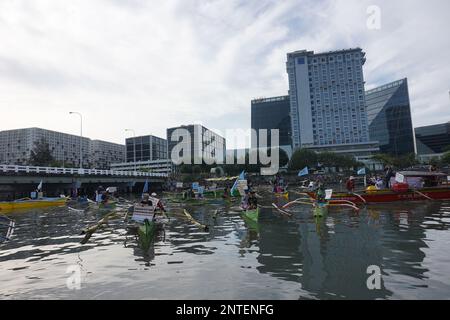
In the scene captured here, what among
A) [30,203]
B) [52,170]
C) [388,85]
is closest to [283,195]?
[30,203]

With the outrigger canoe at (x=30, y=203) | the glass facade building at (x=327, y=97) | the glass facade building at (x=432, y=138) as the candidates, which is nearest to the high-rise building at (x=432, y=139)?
the glass facade building at (x=432, y=138)

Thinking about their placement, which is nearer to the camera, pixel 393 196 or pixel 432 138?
pixel 393 196

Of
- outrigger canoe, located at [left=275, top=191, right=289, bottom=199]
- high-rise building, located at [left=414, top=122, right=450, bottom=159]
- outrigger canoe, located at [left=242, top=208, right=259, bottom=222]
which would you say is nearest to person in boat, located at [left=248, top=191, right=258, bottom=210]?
outrigger canoe, located at [left=242, top=208, right=259, bottom=222]

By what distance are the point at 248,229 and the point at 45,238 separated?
11.0 metres

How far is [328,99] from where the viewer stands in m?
170

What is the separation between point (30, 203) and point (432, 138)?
669 feet

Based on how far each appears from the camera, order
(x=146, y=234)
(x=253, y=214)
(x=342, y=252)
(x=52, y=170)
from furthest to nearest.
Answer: (x=52, y=170) < (x=253, y=214) < (x=146, y=234) < (x=342, y=252)

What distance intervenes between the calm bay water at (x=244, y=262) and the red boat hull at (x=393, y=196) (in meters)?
8.93

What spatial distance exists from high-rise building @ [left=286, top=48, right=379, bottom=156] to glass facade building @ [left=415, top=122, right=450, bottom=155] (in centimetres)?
4726

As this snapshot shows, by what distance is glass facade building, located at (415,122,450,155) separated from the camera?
178m

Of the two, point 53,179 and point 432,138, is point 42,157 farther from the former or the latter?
point 432,138

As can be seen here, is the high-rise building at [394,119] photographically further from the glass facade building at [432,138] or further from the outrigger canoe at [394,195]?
the outrigger canoe at [394,195]
